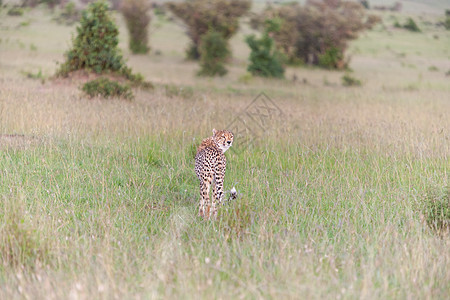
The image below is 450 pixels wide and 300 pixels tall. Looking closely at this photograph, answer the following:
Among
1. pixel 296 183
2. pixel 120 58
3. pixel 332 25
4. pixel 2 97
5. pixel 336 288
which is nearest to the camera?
pixel 336 288

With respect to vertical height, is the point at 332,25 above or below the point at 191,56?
above

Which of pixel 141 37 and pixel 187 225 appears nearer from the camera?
pixel 187 225

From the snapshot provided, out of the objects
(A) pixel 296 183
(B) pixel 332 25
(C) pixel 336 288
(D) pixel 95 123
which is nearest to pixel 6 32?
(B) pixel 332 25

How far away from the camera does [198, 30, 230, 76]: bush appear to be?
22.8 meters

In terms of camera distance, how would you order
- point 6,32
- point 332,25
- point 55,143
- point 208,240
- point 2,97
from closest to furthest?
1. point 208,240
2. point 55,143
3. point 2,97
4. point 332,25
5. point 6,32

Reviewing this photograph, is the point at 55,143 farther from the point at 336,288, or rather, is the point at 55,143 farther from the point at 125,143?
the point at 336,288

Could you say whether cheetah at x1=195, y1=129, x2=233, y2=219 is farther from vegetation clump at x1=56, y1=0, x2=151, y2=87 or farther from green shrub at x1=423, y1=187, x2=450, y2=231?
vegetation clump at x1=56, y1=0, x2=151, y2=87

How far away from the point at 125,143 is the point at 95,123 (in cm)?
106

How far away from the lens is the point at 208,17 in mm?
32656

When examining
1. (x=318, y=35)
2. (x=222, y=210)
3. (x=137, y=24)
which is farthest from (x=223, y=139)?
(x=137, y=24)

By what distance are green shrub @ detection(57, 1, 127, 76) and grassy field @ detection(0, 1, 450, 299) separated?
5.60ft

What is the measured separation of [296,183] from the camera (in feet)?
19.3

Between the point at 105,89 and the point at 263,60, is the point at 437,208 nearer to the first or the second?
the point at 105,89

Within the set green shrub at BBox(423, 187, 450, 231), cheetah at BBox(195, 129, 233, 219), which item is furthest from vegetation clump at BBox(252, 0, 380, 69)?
cheetah at BBox(195, 129, 233, 219)
